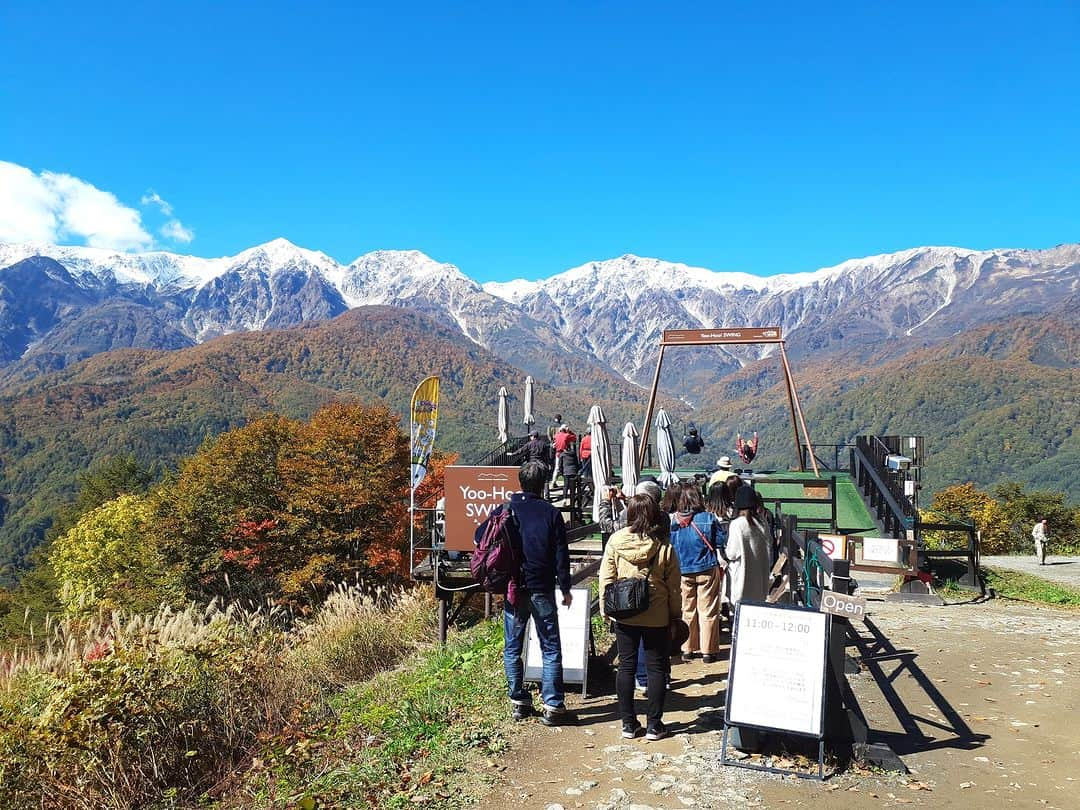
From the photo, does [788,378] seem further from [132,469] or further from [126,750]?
[132,469]

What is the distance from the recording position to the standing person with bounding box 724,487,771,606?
249 inches

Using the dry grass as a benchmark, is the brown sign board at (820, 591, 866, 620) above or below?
above

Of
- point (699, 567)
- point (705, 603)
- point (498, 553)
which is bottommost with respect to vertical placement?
point (705, 603)

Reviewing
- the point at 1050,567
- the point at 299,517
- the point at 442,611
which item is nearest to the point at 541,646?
the point at 442,611

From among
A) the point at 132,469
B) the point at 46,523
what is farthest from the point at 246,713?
the point at 46,523

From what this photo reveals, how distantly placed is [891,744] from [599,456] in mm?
6138

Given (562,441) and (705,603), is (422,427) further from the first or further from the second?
(705,603)

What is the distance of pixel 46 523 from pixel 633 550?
102054 mm

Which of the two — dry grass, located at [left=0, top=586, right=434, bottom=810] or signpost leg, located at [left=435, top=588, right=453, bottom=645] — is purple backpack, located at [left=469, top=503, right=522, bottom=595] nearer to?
dry grass, located at [left=0, top=586, right=434, bottom=810]

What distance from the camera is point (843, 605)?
4.46m

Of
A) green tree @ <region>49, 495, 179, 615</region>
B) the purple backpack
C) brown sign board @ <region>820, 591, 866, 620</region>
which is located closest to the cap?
brown sign board @ <region>820, 591, 866, 620</region>

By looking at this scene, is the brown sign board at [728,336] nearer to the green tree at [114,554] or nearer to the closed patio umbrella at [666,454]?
the closed patio umbrella at [666,454]

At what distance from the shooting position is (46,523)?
290ft

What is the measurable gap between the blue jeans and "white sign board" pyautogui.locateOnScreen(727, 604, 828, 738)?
118 cm
